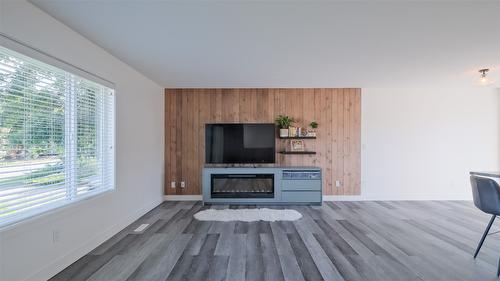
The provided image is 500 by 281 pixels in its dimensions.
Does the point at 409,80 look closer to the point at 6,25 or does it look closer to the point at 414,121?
the point at 414,121

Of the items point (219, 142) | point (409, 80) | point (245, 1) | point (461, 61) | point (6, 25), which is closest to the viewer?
point (6, 25)

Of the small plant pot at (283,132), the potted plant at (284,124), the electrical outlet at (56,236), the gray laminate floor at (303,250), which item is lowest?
the gray laminate floor at (303,250)

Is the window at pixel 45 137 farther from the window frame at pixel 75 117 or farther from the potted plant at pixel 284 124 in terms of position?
the potted plant at pixel 284 124

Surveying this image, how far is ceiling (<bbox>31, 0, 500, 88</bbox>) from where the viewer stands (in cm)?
184

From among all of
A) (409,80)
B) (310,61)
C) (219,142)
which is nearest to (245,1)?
(310,61)

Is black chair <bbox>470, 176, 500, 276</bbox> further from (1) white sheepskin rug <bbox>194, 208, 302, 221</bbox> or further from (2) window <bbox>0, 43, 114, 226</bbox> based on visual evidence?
(2) window <bbox>0, 43, 114, 226</bbox>

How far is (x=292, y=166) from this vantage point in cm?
459

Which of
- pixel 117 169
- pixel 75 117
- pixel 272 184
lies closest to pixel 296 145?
→ pixel 272 184

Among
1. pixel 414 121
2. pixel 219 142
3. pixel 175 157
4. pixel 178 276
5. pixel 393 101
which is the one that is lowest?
pixel 178 276

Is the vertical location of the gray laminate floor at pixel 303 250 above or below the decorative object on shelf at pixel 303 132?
below

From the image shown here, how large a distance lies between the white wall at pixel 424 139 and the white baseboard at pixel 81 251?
178 inches

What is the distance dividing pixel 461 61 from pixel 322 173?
2.78 m

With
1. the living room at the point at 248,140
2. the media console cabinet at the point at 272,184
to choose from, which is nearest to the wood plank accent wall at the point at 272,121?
the living room at the point at 248,140

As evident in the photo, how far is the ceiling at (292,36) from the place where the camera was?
1.84 meters
